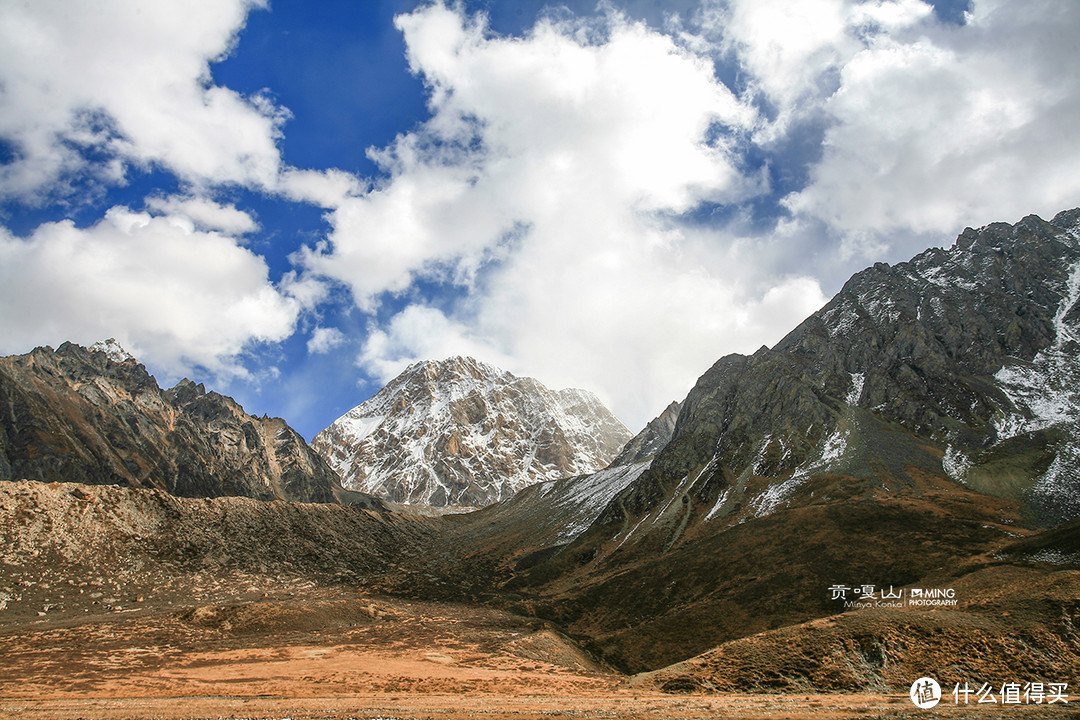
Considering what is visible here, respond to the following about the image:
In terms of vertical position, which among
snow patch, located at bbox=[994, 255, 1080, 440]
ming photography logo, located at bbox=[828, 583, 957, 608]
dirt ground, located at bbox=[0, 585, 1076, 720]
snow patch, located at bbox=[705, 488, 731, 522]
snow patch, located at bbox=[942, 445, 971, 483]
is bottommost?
dirt ground, located at bbox=[0, 585, 1076, 720]

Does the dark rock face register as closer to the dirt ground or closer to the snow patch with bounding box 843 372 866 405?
the snow patch with bounding box 843 372 866 405

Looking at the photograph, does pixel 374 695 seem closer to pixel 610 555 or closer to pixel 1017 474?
pixel 610 555

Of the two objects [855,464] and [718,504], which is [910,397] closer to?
[855,464]

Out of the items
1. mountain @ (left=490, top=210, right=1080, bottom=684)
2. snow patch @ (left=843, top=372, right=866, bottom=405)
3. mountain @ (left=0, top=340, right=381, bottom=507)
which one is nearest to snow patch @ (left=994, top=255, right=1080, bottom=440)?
mountain @ (left=490, top=210, right=1080, bottom=684)

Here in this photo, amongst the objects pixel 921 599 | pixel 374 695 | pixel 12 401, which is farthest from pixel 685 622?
pixel 12 401

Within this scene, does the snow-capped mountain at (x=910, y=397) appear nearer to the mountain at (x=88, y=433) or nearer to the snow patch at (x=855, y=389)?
the snow patch at (x=855, y=389)

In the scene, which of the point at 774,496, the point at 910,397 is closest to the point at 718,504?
the point at 774,496
